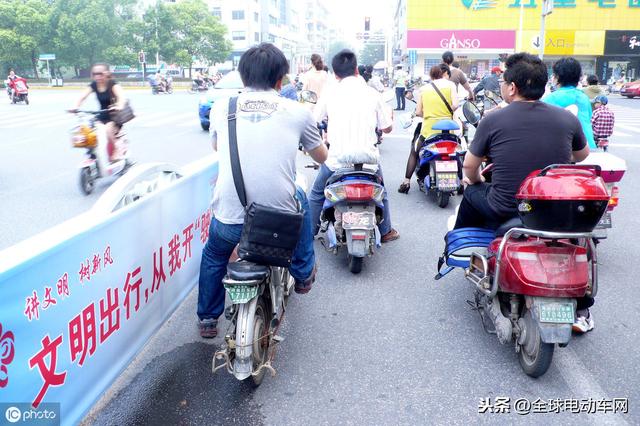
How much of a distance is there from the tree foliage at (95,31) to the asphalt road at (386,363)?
54396 mm

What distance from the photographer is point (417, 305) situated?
423 centimetres

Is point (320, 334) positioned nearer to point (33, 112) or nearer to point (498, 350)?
point (498, 350)

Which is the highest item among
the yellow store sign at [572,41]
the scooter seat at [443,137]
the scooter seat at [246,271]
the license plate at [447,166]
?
the yellow store sign at [572,41]

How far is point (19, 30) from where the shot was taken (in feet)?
172

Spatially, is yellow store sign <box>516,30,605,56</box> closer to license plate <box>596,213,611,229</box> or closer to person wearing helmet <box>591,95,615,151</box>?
person wearing helmet <box>591,95,615,151</box>

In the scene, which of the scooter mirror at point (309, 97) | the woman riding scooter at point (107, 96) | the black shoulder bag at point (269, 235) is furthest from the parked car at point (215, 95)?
the black shoulder bag at point (269, 235)

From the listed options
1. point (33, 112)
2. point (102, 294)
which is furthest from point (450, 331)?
point (33, 112)

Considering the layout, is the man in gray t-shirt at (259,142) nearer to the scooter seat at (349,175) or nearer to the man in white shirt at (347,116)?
Answer: the scooter seat at (349,175)

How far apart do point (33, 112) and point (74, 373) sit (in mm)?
22584

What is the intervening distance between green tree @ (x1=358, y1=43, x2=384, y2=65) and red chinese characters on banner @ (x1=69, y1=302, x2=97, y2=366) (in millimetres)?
131088

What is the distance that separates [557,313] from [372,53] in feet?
442

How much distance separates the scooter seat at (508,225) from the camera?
3304mm

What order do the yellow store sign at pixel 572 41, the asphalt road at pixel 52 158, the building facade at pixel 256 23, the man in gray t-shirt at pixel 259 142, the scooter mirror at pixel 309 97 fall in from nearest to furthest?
the man in gray t-shirt at pixel 259 142
the scooter mirror at pixel 309 97
the asphalt road at pixel 52 158
the yellow store sign at pixel 572 41
the building facade at pixel 256 23

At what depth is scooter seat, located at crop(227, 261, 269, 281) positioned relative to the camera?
111 inches
